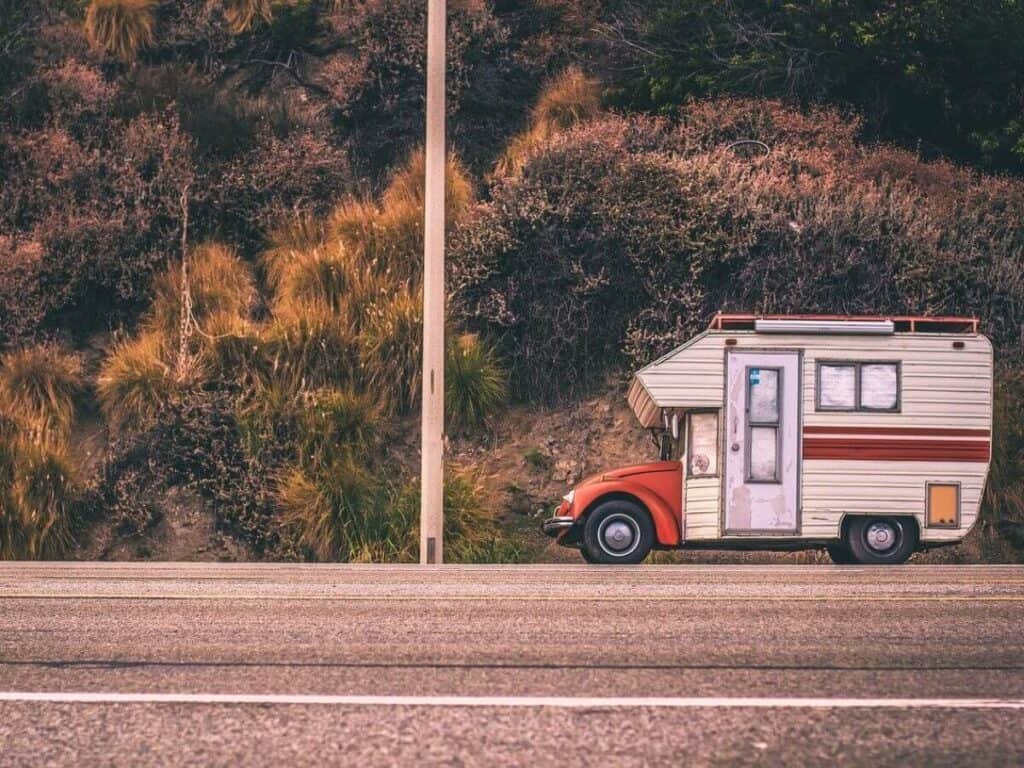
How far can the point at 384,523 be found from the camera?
18.1m

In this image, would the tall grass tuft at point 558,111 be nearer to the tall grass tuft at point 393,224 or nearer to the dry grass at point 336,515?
the tall grass tuft at point 393,224

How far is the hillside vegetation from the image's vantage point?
758 inches

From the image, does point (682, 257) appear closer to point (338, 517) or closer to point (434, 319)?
point (434, 319)

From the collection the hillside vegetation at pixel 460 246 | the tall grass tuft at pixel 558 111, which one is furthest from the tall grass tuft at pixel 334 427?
the tall grass tuft at pixel 558 111

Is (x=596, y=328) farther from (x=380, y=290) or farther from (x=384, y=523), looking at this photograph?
(x=384, y=523)

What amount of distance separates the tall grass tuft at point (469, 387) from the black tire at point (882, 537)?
20.0 ft

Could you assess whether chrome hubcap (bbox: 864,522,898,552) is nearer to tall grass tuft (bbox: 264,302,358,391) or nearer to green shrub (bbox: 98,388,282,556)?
green shrub (bbox: 98,388,282,556)

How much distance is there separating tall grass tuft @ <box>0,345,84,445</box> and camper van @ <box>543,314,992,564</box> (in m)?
8.27

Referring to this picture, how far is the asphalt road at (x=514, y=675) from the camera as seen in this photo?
190 inches

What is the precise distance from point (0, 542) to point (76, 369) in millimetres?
3616

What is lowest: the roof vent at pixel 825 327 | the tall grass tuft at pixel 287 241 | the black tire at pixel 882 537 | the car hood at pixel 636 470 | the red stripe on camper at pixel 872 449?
the black tire at pixel 882 537

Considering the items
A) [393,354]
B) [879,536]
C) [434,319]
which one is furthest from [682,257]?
[879,536]

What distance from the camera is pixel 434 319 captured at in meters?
17.0

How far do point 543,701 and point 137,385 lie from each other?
15710 millimetres
